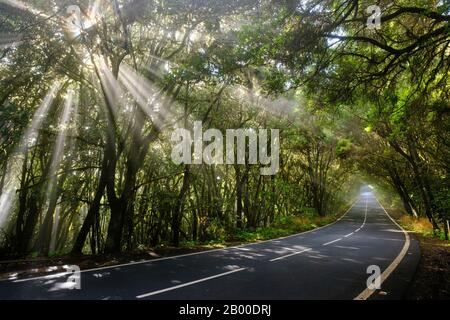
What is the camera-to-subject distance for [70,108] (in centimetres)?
1738

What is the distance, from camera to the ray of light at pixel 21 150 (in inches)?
553

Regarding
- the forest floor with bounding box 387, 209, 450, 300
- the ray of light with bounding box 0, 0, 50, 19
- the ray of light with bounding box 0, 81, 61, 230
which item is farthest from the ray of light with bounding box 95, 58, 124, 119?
the forest floor with bounding box 387, 209, 450, 300

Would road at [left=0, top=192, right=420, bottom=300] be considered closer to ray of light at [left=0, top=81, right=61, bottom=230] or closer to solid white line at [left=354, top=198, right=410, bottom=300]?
solid white line at [left=354, top=198, right=410, bottom=300]

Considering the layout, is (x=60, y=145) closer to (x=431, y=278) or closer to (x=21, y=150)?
(x=21, y=150)

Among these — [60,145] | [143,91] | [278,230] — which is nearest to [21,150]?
[60,145]

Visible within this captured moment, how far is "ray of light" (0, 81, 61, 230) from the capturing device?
46.1 ft

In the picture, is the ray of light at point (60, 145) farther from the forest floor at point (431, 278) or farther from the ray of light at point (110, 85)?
the forest floor at point (431, 278)

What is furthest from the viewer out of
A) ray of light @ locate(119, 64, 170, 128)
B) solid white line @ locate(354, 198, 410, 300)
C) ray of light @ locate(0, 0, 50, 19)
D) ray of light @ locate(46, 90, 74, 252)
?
ray of light @ locate(46, 90, 74, 252)

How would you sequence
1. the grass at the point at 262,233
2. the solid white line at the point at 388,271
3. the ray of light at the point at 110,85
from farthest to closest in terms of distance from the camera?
1. the grass at the point at 262,233
2. the ray of light at the point at 110,85
3. the solid white line at the point at 388,271

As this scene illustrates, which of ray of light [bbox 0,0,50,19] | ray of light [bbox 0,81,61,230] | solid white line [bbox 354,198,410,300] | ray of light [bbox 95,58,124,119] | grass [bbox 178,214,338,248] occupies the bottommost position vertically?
grass [bbox 178,214,338,248]

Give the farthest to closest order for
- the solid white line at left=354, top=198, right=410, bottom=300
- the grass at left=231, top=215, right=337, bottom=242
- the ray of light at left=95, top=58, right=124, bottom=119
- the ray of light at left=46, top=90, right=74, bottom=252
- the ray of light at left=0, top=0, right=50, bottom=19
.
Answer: the grass at left=231, top=215, right=337, bottom=242 → the ray of light at left=46, top=90, right=74, bottom=252 → the ray of light at left=95, top=58, right=124, bottom=119 → the ray of light at left=0, top=0, right=50, bottom=19 → the solid white line at left=354, top=198, right=410, bottom=300

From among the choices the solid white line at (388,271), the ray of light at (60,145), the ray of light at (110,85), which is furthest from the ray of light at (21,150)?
the solid white line at (388,271)
